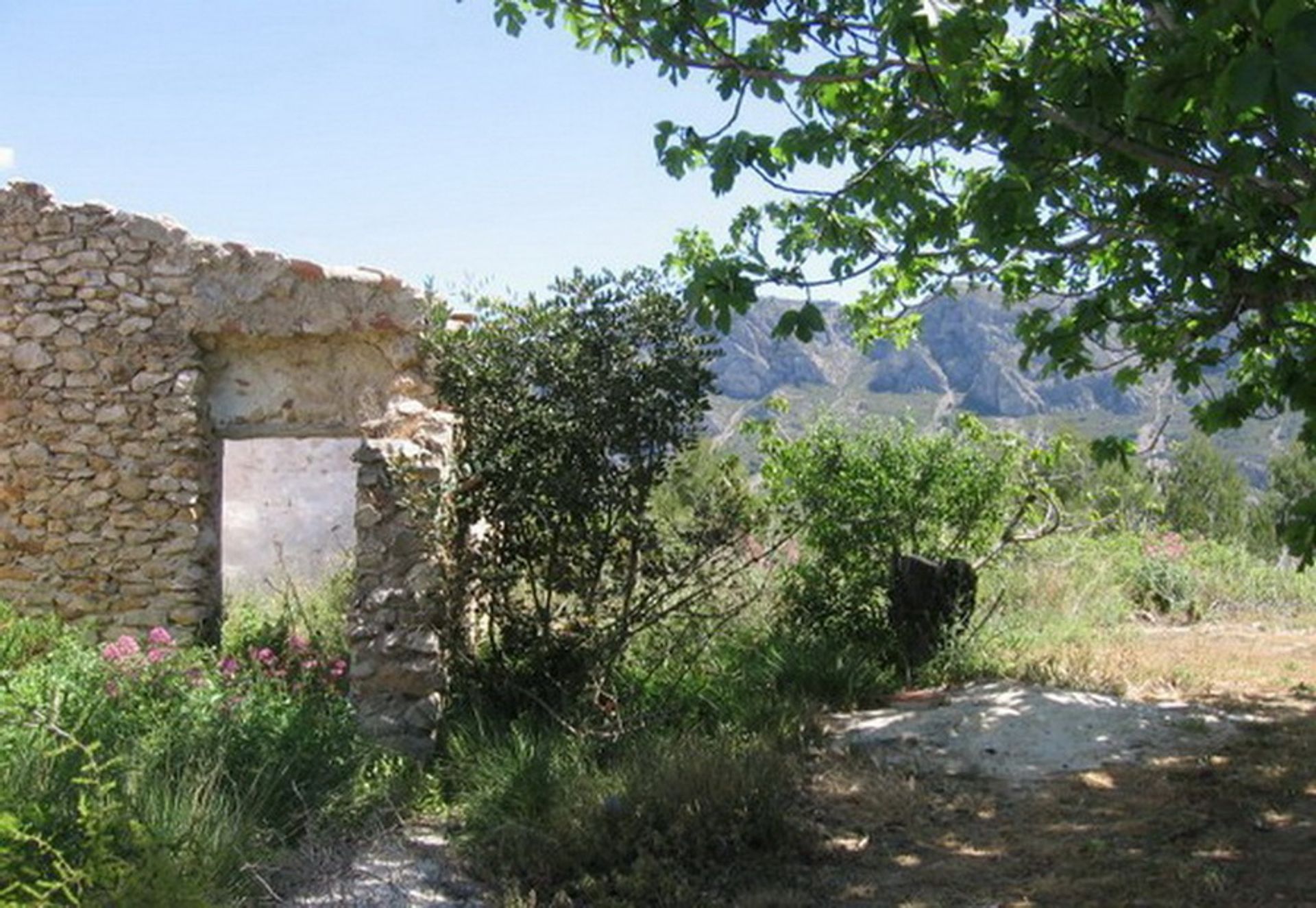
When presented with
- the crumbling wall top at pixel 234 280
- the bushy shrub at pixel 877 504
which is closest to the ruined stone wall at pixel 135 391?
the crumbling wall top at pixel 234 280

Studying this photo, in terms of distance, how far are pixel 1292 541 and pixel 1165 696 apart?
15.6 feet

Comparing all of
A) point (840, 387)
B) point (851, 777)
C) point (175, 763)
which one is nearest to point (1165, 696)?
point (851, 777)

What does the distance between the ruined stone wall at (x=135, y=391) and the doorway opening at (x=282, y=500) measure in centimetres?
407

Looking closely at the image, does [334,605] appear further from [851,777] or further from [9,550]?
[851,777]

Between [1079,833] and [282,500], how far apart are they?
10.6 m

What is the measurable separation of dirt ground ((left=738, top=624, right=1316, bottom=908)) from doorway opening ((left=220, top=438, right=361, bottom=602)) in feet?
28.4

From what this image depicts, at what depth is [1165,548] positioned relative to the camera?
47.0 feet

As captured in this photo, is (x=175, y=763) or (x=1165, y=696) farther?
(x=1165, y=696)

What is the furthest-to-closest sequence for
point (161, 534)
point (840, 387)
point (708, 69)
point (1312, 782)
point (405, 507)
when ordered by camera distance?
point (840, 387) → point (161, 534) → point (405, 507) → point (1312, 782) → point (708, 69)

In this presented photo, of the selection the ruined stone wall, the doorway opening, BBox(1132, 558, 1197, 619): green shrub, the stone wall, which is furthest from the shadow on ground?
the doorway opening

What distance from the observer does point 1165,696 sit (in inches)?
338

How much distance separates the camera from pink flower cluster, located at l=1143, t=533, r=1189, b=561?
46.4 feet

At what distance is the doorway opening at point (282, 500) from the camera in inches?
555

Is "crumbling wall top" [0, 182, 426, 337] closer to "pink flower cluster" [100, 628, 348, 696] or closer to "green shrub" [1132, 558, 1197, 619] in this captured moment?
"pink flower cluster" [100, 628, 348, 696]
